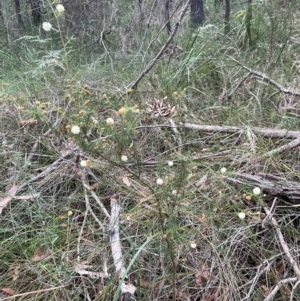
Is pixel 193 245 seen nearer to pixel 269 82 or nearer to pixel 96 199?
pixel 96 199

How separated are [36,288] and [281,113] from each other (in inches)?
56.5

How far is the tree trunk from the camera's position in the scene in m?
3.94

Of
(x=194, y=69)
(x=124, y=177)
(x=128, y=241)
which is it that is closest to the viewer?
(x=128, y=241)

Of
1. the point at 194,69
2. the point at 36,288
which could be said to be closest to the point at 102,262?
the point at 36,288

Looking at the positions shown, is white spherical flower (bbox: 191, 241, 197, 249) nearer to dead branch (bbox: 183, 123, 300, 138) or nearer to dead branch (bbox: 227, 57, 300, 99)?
dead branch (bbox: 183, 123, 300, 138)

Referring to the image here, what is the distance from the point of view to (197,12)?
13.1 ft

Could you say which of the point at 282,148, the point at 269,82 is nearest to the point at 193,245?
the point at 282,148

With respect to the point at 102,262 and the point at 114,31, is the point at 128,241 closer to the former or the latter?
the point at 102,262

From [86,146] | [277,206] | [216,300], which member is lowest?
[216,300]

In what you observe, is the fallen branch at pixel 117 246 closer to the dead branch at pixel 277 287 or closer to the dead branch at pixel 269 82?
the dead branch at pixel 277 287

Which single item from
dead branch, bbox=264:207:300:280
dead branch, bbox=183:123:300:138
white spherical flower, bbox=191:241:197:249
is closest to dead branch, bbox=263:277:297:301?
dead branch, bbox=264:207:300:280

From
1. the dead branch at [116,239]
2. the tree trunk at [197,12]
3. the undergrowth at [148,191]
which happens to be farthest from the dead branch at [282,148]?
the tree trunk at [197,12]

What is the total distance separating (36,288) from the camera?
1295 millimetres

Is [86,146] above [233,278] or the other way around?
above
